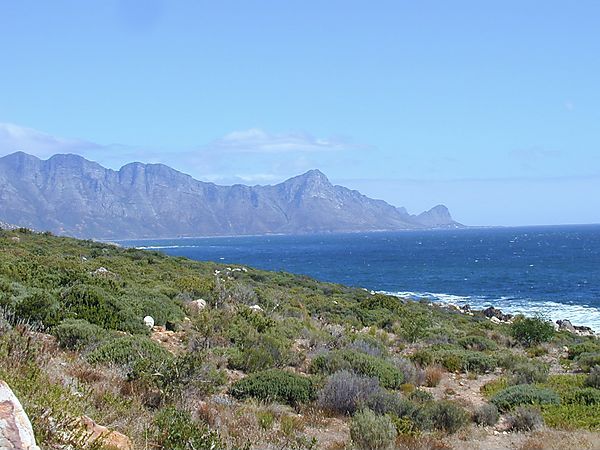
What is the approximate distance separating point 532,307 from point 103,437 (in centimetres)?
4296

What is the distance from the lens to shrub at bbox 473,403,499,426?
29.0 feet

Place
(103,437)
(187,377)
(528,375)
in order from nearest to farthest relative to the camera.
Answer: (103,437)
(187,377)
(528,375)

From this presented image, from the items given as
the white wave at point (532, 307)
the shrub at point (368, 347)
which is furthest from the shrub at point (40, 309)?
the white wave at point (532, 307)

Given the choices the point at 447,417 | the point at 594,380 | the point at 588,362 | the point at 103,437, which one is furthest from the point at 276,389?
the point at 588,362

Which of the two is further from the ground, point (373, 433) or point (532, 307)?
point (373, 433)

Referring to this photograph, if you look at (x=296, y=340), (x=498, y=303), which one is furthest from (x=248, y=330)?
(x=498, y=303)

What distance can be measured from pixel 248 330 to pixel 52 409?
8.20 metres

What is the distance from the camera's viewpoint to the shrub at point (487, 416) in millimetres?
8852

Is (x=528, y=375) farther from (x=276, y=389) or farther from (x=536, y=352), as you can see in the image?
(x=536, y=352)

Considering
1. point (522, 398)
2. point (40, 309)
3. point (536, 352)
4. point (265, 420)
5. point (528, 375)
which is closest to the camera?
point (265, 420)

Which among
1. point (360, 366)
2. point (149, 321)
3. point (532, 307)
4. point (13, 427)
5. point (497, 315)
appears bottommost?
point (532, 307)

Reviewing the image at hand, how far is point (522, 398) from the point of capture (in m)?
9.74

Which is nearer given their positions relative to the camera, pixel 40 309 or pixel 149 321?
pixel 40 309

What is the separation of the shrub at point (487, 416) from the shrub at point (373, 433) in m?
2.51
